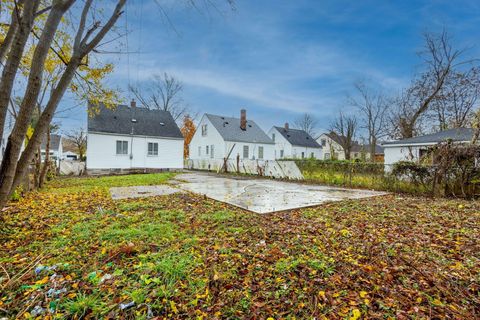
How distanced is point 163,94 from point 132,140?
13339mm

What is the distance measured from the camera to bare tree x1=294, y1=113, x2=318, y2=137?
40.7 m

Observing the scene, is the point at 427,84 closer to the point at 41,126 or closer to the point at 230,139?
the point at 230,139

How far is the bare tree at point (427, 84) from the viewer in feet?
58.4

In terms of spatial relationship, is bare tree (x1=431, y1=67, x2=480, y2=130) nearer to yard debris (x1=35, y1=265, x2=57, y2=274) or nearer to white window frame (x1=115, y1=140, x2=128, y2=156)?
yard debris (x1=35, y1=265, x2=57, y2=274)

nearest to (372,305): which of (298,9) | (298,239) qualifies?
(298,239)

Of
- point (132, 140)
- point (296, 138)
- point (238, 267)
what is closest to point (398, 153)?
point (238, 267)

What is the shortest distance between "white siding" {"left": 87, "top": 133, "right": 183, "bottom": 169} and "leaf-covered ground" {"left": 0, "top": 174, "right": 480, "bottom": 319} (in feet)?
45.1

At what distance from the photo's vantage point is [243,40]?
373 inches

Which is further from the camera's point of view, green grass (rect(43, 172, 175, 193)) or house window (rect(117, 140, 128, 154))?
house window (rect(117, 140, 128, 154))

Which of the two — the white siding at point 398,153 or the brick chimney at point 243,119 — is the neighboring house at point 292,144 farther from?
the white siding at point 398,153

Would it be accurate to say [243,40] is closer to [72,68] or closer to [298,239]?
[72,68]

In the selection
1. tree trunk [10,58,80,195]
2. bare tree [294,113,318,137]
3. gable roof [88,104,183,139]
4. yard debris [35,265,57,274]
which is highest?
bare tree [294,113,318,137]

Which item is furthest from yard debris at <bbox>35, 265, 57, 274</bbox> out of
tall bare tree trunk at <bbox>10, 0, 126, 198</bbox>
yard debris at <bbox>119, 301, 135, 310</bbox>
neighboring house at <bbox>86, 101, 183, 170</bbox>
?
neighboring house at <bbox>86, 101, 183, 170</bbox>

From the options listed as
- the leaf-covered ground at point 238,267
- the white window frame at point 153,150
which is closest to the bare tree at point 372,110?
the white window frame at point 153,150
